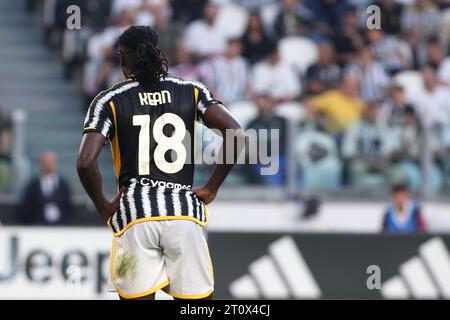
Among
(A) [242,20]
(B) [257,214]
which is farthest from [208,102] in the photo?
(A) [242,20]

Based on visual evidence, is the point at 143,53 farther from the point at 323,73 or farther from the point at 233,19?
the point at 233,19

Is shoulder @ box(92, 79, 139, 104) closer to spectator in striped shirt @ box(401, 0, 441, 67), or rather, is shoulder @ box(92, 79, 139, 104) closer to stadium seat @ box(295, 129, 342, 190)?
stadium seat @ box(295, 129, 342, 190)

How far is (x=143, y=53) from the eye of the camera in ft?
21.5

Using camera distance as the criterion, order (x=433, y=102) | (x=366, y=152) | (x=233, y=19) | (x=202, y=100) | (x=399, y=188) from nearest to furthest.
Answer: (x=202, y=100), (x=399, y=188), (x=366, y=152), (x=433, y=102), (x=233, y=19)

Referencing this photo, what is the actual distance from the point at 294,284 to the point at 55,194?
9.25 feet

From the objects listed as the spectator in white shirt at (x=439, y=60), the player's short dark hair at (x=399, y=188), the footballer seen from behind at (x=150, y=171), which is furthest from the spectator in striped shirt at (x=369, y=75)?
the footballer seen from behind at (x=150, y=171)

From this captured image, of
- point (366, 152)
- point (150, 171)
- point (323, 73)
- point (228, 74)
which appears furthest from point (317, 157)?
point (150, 171)

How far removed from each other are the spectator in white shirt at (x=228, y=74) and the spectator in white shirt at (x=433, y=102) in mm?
2205

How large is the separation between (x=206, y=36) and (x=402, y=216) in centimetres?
374

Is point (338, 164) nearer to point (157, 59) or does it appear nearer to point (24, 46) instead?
point (24, 46)

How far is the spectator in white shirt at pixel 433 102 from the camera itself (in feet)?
48.6

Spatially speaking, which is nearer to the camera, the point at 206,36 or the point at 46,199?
the point at 46,199

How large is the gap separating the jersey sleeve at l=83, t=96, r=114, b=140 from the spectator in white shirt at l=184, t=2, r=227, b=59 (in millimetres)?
8473

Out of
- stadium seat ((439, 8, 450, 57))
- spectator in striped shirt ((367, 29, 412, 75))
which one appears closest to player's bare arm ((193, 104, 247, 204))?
spectator in striped shirt ((367, 29, 412, 75))
